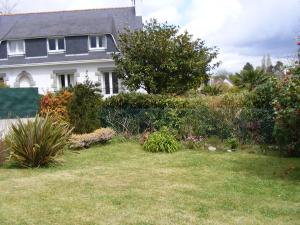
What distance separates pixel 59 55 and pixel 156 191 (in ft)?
80.6

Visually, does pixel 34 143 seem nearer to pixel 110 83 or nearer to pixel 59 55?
pixel 110 83

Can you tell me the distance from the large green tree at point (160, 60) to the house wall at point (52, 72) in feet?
25.1

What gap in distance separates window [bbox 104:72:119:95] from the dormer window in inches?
78.9

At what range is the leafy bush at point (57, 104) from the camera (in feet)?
47.2

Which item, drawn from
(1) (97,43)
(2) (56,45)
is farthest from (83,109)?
(2) (56,45)

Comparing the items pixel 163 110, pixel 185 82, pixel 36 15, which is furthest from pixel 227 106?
pixel 36 15

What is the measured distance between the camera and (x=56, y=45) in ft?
102

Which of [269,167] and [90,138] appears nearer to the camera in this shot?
[269,167]

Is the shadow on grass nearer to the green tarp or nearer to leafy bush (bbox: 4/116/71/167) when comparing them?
leafy bush (bbox: 4/116/71/167)

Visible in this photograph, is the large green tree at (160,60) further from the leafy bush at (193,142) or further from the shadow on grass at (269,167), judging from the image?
the shadow on grass at (269,167)

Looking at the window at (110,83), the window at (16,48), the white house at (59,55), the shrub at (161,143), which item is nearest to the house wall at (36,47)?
the white house at (59,55)

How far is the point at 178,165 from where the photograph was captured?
34.7 feet

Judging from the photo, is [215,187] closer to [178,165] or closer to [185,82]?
[178,165]

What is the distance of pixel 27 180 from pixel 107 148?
4.56m
